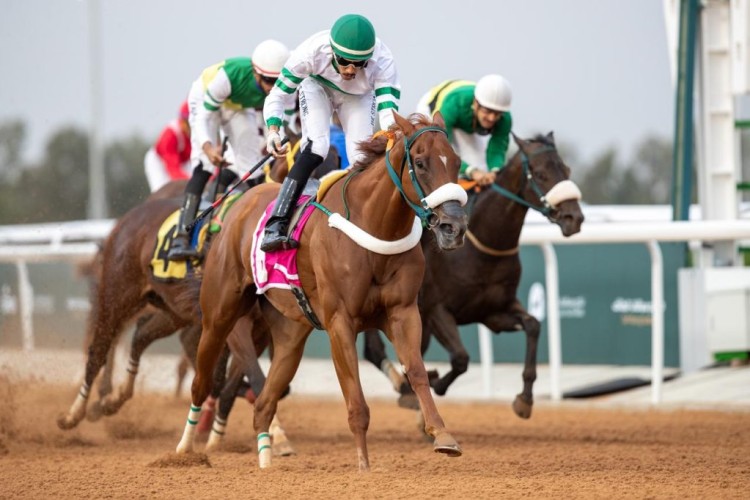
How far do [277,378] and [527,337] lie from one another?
2.17 meters

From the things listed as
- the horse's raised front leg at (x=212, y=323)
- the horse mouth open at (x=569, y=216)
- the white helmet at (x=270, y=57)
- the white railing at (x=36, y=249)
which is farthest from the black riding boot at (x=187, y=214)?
the white railing at (x=36, y=249)

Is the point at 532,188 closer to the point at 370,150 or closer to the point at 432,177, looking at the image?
the point at 370,150

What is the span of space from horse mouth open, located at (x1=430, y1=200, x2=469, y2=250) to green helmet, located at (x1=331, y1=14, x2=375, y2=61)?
112 cm

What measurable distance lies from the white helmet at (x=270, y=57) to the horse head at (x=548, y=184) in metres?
1.66

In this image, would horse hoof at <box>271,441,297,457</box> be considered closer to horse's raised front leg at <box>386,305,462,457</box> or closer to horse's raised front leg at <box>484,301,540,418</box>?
horse's raised front leg at <box>484,301,540,418</box>

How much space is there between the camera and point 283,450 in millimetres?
7262

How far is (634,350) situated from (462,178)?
8.77 ft

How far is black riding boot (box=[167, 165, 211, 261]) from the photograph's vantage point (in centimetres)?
783

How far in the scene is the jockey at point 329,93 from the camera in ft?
20.0

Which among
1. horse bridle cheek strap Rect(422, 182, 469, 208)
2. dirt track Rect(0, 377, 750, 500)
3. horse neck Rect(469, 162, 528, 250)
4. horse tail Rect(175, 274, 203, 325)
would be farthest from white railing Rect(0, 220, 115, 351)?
horse bridle cheek strap Rect(422, 182, 469, 208)

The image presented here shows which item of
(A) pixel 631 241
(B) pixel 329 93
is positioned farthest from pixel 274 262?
(A) pixel 631 241

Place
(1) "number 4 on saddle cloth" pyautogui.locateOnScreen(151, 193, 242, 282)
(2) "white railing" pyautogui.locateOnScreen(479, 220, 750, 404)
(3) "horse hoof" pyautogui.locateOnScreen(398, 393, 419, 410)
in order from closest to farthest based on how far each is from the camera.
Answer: (1) "number 4 on saddle cloth" pyautogui.locateOnScreen(151, 193, 242, 282)
(3) "horse hoof" pyautogui.locateOnScreen(398, 393, 419, 410)
(2) "white railing" pyautogui.locateOnScreen(479, 220, 750, 404)

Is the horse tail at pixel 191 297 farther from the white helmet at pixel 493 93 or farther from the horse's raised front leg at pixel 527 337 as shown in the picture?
the white helmet at pixel 493 93

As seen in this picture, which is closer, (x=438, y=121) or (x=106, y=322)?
(x=438, y=121)
